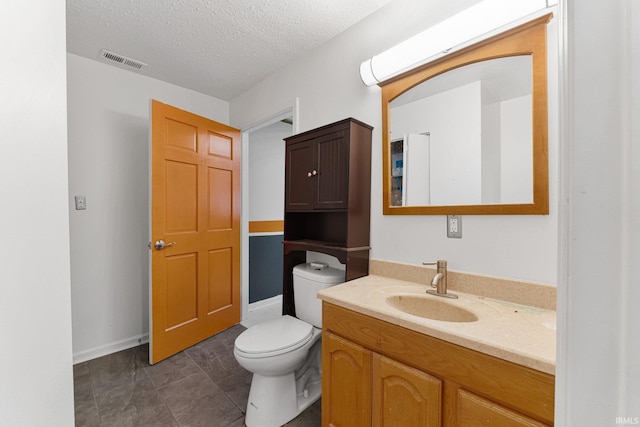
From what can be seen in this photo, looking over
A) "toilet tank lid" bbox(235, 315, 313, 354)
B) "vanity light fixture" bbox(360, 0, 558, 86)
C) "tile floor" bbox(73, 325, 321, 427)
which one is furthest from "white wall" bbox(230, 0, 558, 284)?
"tile floor" bbox(73, 325, 321, 427)

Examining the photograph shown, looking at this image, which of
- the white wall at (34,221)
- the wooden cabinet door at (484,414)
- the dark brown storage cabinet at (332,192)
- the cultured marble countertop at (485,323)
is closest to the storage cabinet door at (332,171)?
the dark brown storage cabinet at (332,192)

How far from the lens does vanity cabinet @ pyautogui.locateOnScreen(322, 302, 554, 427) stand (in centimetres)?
75

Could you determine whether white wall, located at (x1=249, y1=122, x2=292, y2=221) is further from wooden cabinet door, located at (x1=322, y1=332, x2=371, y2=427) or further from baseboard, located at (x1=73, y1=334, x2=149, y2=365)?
wooden cabinet door, located at (x1=322, y1=332, x2=371, y2=427)

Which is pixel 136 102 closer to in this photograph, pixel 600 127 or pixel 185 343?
pixel 185 343

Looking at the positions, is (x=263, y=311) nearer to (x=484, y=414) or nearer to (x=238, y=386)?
(x=238, y=386)

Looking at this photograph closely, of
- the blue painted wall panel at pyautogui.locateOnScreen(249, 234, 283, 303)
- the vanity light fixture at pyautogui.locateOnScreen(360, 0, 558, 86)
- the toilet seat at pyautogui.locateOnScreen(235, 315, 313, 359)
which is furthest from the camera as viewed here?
the blue painted wall panel at pyautogui.locateOnScreen(249, 234, 283, 303)

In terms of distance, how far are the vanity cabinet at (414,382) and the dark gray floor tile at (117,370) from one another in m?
1.48

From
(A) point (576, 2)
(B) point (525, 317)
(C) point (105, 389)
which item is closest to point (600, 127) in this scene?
(A) point (576, 2)

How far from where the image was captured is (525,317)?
99cm

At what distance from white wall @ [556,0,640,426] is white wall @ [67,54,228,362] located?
9.08 feet

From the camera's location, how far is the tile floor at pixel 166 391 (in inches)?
58.7

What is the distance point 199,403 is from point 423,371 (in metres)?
1.41

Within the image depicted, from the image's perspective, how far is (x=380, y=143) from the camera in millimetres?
1618

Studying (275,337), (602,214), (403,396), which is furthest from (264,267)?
(602,214)
